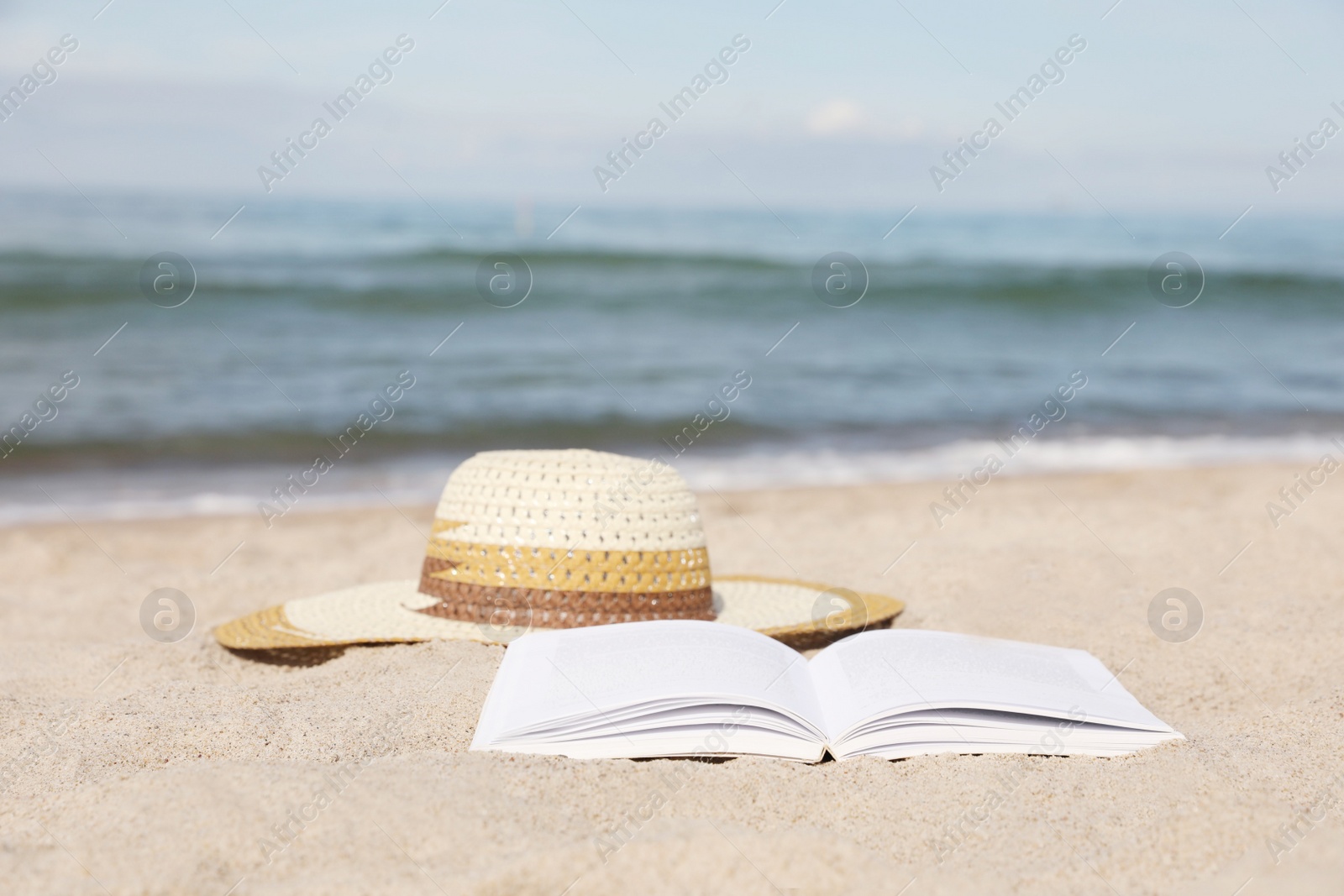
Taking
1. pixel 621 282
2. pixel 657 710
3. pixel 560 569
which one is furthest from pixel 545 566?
pixel 621 282

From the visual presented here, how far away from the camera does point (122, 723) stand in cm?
224

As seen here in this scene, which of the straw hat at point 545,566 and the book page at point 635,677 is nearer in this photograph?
the book page at point 635,677

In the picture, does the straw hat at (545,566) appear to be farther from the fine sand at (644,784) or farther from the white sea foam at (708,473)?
the white sea foam at (708,473)

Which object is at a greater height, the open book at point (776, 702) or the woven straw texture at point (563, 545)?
the open book at point (776, 702)

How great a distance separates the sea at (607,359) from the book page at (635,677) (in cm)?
380

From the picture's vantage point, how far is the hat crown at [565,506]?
2812 mm

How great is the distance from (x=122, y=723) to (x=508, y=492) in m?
1.05

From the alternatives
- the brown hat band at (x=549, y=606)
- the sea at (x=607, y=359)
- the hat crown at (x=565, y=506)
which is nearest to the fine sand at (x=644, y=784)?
the brown hat band at (x=549, y=606)

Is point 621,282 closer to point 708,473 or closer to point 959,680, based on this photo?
point 708,473

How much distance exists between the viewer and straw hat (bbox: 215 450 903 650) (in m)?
2.79

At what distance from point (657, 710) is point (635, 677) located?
0.11 meters

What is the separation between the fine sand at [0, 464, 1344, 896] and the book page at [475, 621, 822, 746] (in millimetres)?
95

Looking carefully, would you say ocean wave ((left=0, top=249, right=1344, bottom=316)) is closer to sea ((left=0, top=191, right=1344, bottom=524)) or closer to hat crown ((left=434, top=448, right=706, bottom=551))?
sea ((left=0, top=191, right=1344, bottom=524))

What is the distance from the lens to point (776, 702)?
208 cm
